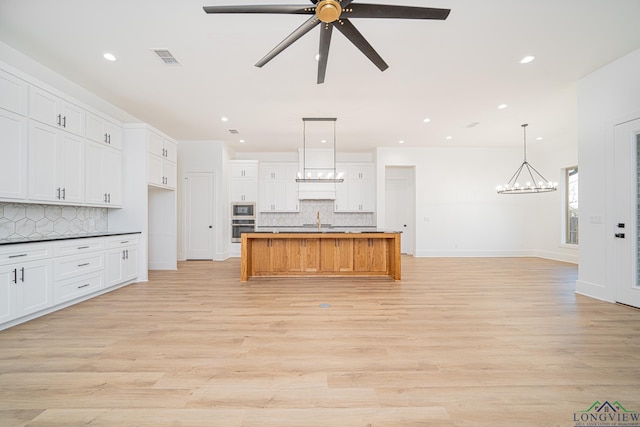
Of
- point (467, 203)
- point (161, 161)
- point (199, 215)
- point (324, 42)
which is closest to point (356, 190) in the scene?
point (467, 203)

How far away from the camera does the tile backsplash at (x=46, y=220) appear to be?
3236 mm

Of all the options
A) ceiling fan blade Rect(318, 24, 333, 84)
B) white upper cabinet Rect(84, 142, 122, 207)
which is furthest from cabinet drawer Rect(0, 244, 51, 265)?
ceiling fan blade Rect(318, 24, 333, 84)

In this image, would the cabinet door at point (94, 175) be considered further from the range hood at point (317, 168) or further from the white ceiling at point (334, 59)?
the range hood at point (317, 168)

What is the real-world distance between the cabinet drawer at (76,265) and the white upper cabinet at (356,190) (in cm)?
573

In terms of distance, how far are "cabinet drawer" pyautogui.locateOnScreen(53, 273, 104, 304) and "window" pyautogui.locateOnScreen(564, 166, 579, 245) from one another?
34.1 feet

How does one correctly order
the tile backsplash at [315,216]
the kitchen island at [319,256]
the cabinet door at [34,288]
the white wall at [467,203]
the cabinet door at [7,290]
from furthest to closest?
the tile backsplash at [315,216] < the white wall at [467,203] < the kitchen island at [319,256] < the cabinet door at [34,288] < the cabinet door at [7,290]

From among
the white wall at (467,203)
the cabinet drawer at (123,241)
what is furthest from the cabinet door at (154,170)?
the white wall at (467,203)

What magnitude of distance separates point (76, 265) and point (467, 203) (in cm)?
899

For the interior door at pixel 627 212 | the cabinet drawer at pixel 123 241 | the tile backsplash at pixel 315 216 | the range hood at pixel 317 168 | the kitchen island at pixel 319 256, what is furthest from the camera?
the tile backsplash at pixel 315 216

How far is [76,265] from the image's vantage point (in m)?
3.53

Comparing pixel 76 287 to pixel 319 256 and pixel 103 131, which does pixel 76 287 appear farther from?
pixel 319 256

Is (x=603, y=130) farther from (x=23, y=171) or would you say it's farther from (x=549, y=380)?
(x=23, y=171)

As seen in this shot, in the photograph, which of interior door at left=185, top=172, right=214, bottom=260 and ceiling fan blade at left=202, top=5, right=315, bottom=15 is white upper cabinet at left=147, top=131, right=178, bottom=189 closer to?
interior door at left=185, top=172, right=214, bottom=260

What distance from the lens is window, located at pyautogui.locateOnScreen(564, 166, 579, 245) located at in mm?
6921
